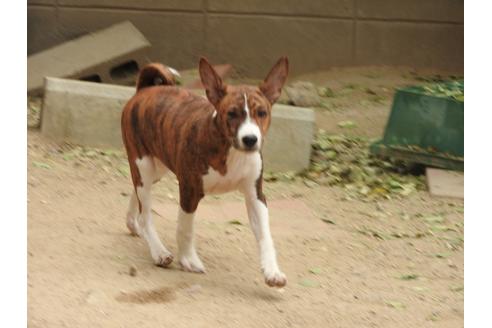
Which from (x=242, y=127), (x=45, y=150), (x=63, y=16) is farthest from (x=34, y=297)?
(x=63, y=16)

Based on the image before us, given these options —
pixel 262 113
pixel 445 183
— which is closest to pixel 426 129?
pixel 445 183

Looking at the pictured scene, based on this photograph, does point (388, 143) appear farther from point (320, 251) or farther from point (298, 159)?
point (320, 251)

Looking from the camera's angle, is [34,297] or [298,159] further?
[298,159]

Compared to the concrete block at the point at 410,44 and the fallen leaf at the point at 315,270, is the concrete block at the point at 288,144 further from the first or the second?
the concrete block at the point at 410,44

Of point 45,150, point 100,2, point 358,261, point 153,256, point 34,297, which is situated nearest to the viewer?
point 34,297

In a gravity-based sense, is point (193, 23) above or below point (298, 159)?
above

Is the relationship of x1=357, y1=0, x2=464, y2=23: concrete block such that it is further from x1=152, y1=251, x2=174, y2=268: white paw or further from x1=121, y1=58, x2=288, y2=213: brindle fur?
x1=152, y1=251, x2=174, y2=268: white paw

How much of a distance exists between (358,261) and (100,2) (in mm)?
5797

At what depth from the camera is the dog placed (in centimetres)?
517

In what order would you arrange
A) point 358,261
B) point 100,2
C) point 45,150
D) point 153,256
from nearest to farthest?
point 153,256
point 358,261
point 45,150
point 100,2

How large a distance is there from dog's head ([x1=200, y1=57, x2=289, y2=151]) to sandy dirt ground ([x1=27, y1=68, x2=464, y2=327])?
33.6 inches

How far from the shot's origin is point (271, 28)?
11117 mm

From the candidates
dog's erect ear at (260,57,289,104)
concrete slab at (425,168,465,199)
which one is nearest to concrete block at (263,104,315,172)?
concrete slab at (425,168,465,199)

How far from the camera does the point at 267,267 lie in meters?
5.34
